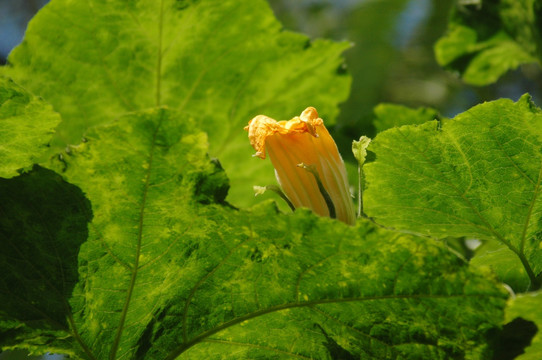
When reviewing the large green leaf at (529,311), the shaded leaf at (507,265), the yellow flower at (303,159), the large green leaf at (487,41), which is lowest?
the large green leaf at (487,41)

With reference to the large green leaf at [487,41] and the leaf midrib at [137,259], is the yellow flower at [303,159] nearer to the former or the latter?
the leaf midrib at [137,259]

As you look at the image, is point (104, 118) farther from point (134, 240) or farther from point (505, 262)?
point (505, 262)

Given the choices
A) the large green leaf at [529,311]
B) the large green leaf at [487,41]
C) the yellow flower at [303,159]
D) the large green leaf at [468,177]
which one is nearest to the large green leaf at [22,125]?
the yellow flower at [303,159]

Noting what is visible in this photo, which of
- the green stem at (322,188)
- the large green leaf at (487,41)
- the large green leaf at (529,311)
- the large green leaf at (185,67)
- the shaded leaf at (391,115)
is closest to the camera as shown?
the large green leaf at (529,311)

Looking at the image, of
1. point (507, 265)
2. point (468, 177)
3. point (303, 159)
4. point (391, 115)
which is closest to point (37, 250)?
point (303, 159)

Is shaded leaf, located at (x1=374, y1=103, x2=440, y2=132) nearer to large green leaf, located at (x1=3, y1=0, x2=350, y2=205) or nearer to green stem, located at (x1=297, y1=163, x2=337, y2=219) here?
large green leaf, located at (x1=3, y1=0, x2=350, y2=205)

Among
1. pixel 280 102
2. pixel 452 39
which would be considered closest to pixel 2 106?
pixel 280 102

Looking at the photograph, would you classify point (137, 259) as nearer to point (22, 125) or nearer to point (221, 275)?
point (221, 275)
